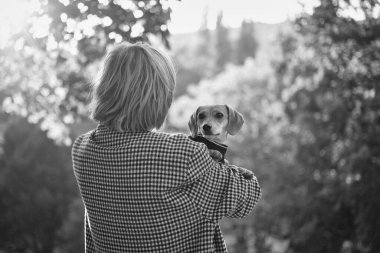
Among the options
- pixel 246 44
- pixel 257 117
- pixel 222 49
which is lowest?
pixel 257 117

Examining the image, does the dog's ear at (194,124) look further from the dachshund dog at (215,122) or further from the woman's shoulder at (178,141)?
the woman's shoulder at (178,141)

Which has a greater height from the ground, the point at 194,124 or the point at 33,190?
the point at 194,124

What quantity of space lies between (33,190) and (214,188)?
79.0 ft

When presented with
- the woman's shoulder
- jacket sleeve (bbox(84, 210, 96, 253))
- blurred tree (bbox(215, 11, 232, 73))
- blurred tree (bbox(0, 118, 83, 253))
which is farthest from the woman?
blurred tree (bbox(215, 11, 232, 73))

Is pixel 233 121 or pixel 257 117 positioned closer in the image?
pixel 233 121

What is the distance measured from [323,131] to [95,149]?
15.3m

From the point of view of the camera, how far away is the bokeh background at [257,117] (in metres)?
3.56

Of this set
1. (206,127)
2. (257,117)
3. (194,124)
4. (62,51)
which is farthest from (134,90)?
(257,117)

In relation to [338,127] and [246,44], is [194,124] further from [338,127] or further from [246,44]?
[246,44]

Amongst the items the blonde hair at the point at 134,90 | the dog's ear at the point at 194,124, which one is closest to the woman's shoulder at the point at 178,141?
the blonde hair at the point at 134,90

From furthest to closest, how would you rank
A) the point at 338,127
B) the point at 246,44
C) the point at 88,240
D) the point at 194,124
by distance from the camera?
the point at 246,44, the point at 338,127, the point at 194,124, the point at 88,240

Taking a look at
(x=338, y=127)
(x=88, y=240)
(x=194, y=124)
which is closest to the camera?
(x=88, y=240)

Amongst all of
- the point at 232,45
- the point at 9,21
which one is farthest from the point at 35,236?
the point at 232,45

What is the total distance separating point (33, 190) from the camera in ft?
80.5
